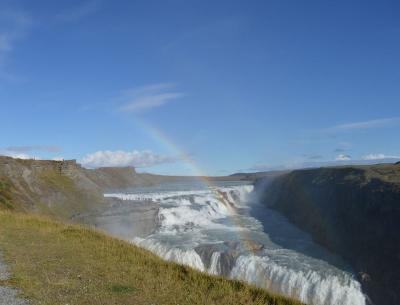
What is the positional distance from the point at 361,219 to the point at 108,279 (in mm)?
29908

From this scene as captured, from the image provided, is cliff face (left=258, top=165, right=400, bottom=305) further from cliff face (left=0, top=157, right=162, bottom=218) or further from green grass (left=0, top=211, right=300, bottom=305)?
cliff face (left=0, top=157, right=162, bottom=218)

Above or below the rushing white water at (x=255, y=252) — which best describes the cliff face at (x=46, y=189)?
above

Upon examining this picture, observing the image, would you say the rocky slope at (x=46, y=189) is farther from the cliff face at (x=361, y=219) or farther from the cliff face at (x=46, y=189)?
the cliff face at (x=361, y=219)

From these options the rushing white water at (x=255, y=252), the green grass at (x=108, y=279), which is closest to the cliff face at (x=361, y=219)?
the rushing white water at (x=255, y=252)

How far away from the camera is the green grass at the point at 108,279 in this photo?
9.41 metres

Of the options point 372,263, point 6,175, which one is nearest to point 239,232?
point 372,263

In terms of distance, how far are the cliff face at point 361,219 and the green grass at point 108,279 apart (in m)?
18.7

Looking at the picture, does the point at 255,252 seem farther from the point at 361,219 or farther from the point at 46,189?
the point at 46,189

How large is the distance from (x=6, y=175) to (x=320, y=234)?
35.1 metres

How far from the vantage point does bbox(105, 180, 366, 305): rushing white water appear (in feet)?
90.9

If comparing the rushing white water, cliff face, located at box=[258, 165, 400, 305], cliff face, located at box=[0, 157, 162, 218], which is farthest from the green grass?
cliff face, located at box=[0, 157, 162, 218]

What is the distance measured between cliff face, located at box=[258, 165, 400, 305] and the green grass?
18.7 metres

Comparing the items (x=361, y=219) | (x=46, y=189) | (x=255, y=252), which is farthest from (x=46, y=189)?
(x=361, y=219)

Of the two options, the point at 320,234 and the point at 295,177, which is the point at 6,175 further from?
the point at 295,177
